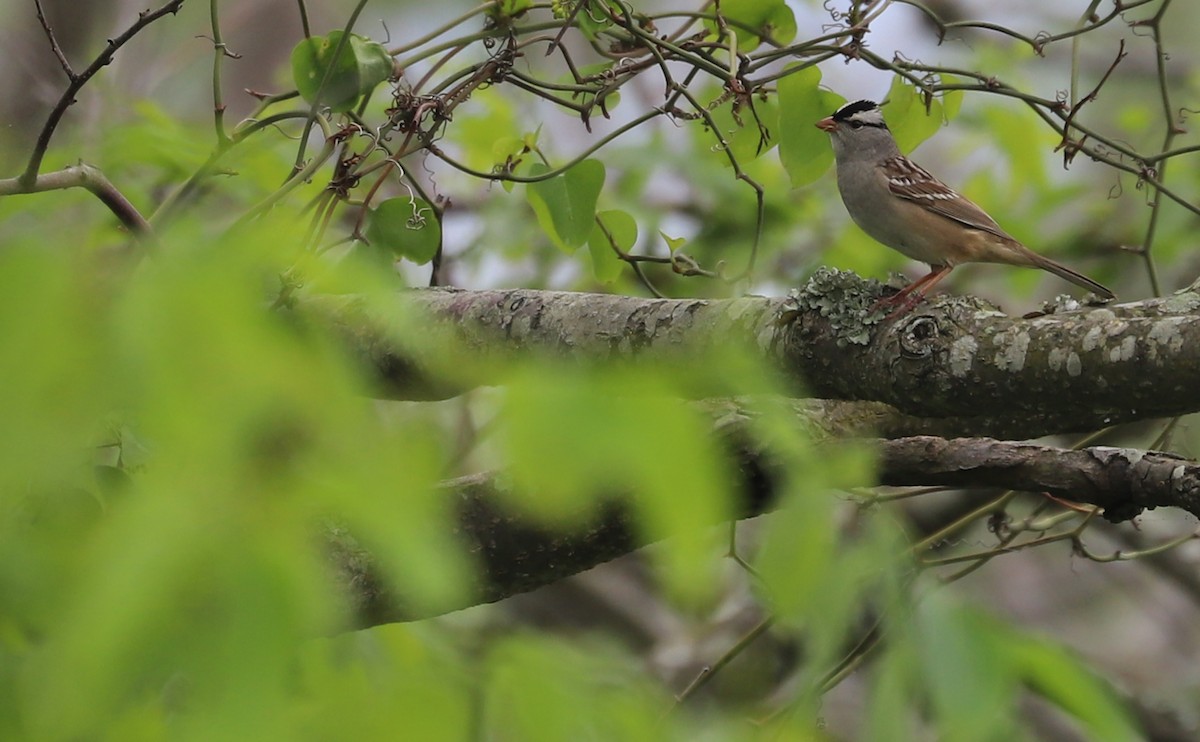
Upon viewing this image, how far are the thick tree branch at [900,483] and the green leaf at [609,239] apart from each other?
766 millimetres

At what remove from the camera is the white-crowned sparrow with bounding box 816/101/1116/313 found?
3375 millimetres

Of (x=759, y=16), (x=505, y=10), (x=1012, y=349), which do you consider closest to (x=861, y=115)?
(x=759, y=16)

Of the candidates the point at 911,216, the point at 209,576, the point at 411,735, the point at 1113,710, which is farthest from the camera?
the point at 911,216

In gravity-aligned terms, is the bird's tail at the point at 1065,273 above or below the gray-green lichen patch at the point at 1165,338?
below

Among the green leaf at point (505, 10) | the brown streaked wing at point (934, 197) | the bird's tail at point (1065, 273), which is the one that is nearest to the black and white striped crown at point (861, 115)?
the brown streaked wing at point (934, 197)

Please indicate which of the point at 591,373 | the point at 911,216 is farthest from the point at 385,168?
the point at 911,216

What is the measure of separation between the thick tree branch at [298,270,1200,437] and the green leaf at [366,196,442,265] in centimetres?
13

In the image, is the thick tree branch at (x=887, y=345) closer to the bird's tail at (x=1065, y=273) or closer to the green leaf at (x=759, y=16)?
A: the green leaf at (x=759, y=16)

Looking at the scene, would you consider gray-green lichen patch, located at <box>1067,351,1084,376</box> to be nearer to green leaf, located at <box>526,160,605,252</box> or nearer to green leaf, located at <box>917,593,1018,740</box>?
green leaf, located at <box>917,593,1018,740</box>

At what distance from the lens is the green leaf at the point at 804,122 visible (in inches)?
90.0

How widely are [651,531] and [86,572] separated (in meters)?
0.35

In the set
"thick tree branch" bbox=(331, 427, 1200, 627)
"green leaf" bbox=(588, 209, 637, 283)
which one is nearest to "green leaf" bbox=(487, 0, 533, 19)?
"green leaf" bbox=(588, 209, 637, 283)

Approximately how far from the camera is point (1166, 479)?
1.79m

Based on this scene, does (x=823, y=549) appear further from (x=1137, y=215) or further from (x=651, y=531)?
(x=1137, y=215)
